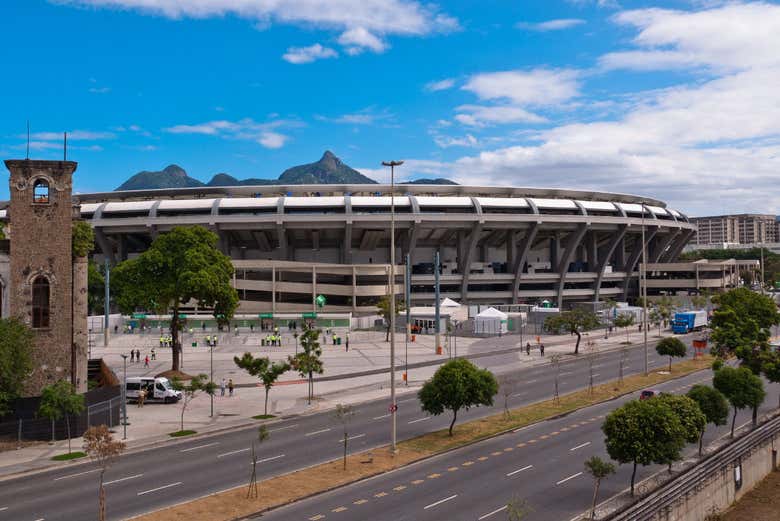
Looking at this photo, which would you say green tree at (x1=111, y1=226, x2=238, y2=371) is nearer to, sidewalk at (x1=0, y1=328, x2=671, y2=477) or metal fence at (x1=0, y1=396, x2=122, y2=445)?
sidewalk at (x1=0, y1=328, x2=671, y2=477)

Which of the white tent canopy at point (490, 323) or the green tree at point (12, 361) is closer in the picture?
the green tree at point (12, 361)

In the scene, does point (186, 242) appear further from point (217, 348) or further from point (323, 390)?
point (217, 348)

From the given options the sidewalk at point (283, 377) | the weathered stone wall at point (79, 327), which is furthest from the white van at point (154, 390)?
the weathered stone wall at point (79, 327)

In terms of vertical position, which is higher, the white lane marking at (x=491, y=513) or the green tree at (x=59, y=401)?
the green tree at (x=59, y=401)

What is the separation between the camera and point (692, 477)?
79.0 ft

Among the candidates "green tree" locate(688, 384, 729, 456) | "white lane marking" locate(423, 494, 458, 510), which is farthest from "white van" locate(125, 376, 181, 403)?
"green tree" locate(688, 384, 729, 456)

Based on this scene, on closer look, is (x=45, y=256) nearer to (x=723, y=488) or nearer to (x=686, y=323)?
(x=723, y=488)

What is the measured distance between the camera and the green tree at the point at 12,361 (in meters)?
33.4

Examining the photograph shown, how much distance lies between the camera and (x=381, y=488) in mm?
26156

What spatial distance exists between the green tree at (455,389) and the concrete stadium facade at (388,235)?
76.3 metres

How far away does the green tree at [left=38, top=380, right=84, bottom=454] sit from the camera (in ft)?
111

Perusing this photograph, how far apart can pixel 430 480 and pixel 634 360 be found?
44.8 metres

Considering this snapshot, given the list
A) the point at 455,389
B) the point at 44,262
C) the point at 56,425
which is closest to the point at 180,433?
the point at 56,425

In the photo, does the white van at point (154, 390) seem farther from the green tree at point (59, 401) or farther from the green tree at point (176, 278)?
the green tree at point (59, 401)
